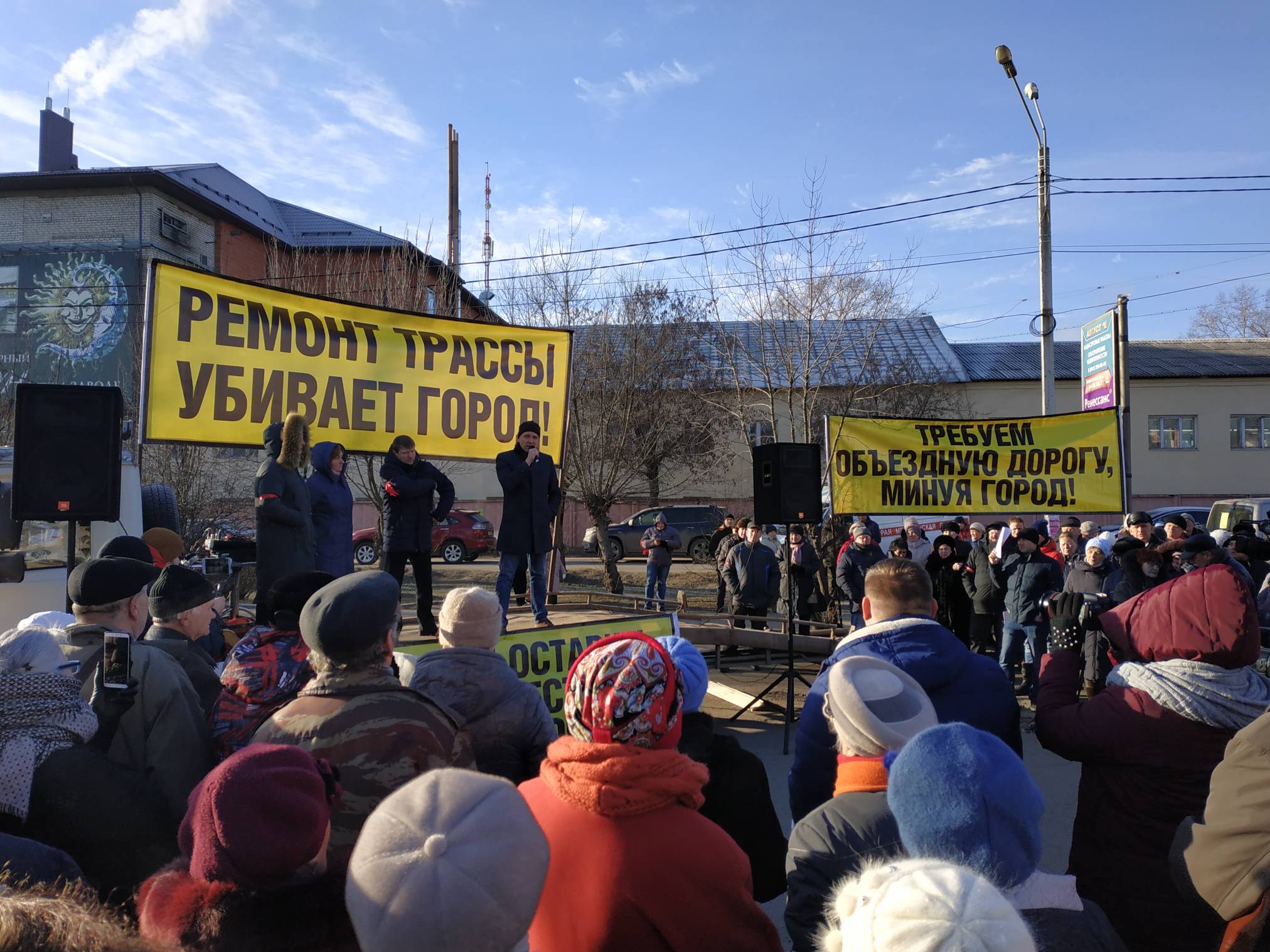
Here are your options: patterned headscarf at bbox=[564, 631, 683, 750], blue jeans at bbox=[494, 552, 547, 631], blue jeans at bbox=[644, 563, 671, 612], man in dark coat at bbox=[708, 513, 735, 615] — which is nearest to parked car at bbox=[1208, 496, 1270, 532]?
man in dark coat at bbox=[708, 513, 735, 615]

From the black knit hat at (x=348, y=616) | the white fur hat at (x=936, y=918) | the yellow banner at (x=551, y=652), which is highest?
the black knit hat at (x=348, y=616)

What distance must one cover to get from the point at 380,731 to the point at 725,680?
776 centimetres

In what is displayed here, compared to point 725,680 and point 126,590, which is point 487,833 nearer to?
point 126,590

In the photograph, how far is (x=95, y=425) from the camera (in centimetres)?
559

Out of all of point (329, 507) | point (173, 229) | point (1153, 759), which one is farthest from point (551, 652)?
point (173, 229)

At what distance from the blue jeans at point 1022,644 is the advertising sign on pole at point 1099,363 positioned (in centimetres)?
461

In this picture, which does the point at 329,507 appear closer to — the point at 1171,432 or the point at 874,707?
the point at 874,707

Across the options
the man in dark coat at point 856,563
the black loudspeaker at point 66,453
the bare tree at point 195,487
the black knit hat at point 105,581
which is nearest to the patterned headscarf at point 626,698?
the black knit hat at point 105,581

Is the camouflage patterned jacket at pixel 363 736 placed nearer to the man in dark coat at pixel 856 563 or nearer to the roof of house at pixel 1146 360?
the man in dark coat at pixel 856 563

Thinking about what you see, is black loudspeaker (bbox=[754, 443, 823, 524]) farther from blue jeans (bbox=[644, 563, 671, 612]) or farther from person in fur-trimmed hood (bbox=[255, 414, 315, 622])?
blue jeans (bbox=[644, 563, 671, 612])

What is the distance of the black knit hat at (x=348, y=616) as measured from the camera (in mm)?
2355

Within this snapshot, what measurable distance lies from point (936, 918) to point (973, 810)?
0.47 m

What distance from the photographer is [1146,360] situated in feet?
116

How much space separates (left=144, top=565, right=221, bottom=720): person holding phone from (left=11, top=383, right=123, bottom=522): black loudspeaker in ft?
8.62
